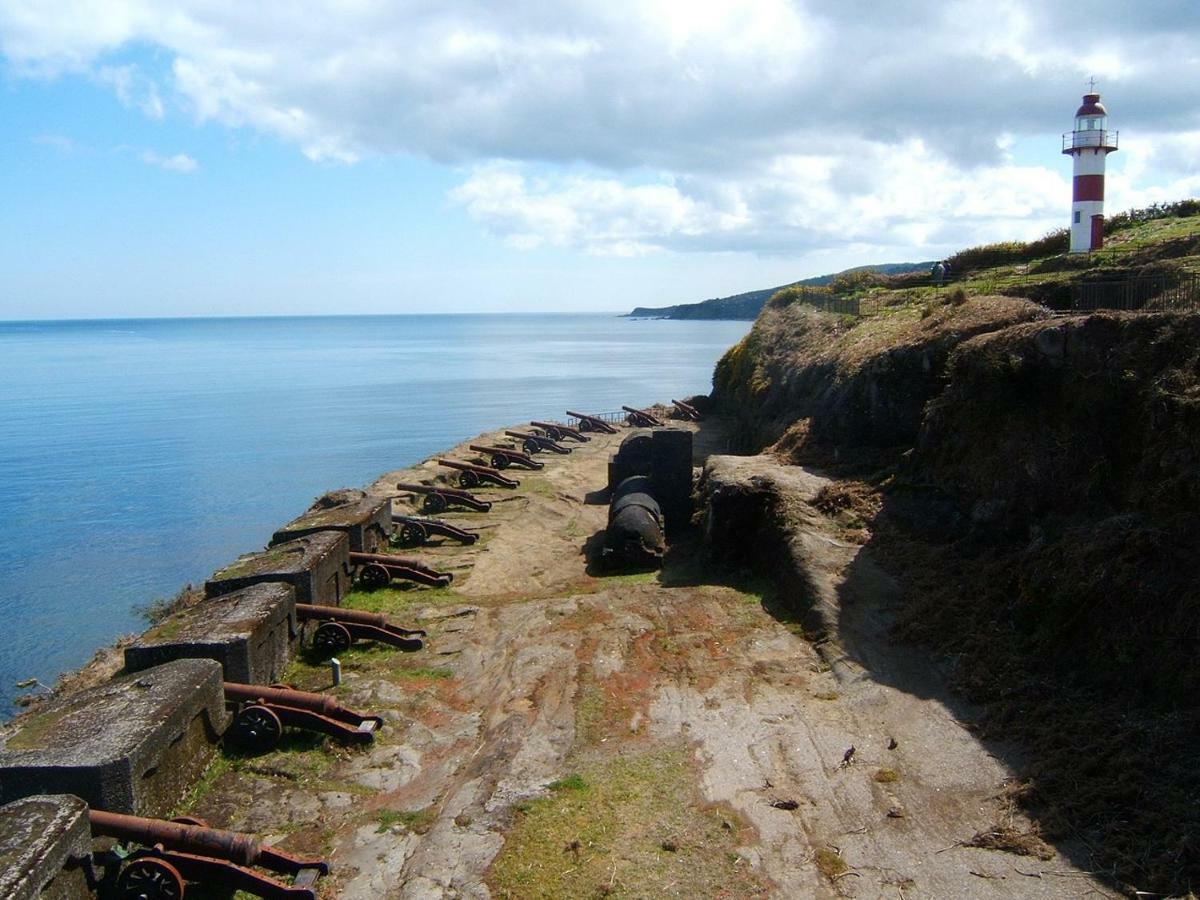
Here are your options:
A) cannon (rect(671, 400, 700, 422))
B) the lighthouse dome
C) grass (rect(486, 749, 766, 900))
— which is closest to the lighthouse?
the lighthouse dome

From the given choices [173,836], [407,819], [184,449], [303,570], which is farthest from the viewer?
[184,449]

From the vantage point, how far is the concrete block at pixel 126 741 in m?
8.80

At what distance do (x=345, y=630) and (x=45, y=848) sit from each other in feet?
23.0

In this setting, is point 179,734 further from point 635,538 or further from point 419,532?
point 419,532

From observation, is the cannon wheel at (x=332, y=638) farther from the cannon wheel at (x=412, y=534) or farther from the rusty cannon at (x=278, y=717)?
the cannon wheel at (x=412, y=534)

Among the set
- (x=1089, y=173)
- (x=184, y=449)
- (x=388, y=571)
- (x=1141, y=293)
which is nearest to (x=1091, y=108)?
(x=1089, y=173)

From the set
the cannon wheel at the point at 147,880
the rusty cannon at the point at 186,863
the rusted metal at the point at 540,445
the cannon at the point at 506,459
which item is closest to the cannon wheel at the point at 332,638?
the rusty cannon at the point at 186,863

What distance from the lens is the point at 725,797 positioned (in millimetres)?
9836

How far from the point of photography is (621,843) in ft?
29.4

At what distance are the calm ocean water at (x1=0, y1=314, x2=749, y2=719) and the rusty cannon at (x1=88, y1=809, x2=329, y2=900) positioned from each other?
1284 cm

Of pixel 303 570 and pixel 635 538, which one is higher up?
pixel 303 570

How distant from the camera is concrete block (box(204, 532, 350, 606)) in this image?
1493 cm

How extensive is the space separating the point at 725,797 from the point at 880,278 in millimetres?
37722

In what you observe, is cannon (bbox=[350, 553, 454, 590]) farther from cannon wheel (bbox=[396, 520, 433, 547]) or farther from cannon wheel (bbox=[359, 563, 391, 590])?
cannon wheel (bbox=[396, 520, 433, 547])
